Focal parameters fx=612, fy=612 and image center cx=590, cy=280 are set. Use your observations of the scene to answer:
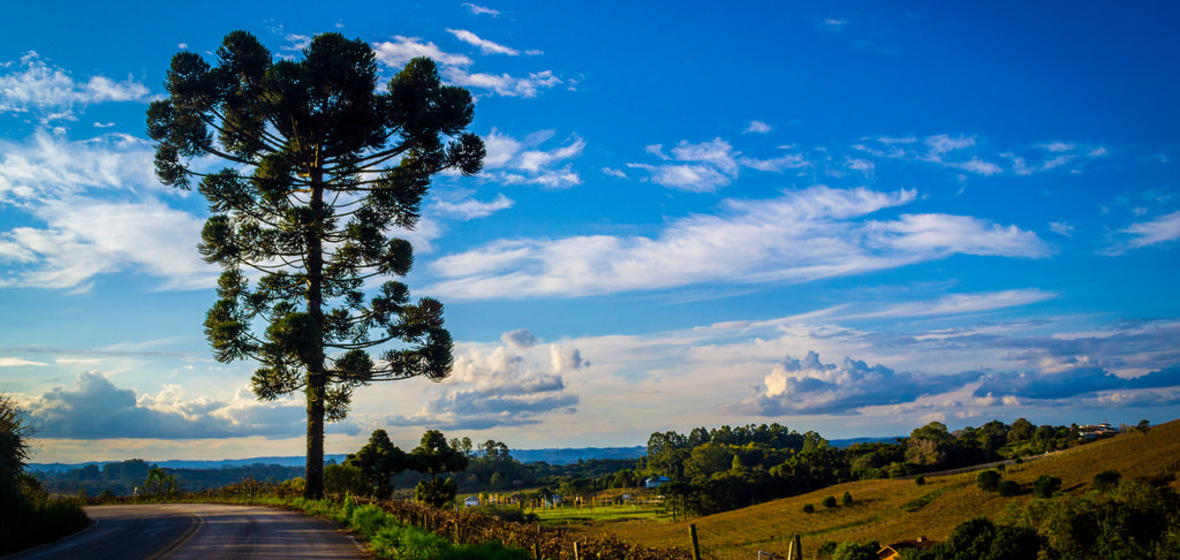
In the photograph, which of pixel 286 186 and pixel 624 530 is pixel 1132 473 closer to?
pixel 624 530

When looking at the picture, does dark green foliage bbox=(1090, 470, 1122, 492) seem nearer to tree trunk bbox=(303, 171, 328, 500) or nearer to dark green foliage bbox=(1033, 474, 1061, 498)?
dark green foliage bbox=(1033, 474, 1061, 498)

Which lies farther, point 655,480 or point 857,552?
point 655,480

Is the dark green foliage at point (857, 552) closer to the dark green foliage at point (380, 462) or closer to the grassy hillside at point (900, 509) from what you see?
the grassy hillside at point (900, 509)

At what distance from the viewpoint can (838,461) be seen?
128 m

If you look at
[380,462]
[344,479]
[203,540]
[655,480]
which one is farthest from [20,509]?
[655,480]

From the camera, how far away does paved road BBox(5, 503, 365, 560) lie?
12.1m

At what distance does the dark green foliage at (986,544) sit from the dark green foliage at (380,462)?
40.6 metres

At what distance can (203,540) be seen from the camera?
13938 mm

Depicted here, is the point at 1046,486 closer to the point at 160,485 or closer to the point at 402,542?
the point at 402,542

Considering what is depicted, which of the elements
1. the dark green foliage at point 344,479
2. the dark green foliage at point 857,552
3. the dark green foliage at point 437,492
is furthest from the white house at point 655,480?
the dark green foliage at point 344,479

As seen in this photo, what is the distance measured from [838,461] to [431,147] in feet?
407

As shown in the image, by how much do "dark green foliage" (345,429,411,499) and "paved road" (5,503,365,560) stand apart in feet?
61.8

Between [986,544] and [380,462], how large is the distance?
149ft

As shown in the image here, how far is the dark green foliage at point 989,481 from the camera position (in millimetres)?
77875
